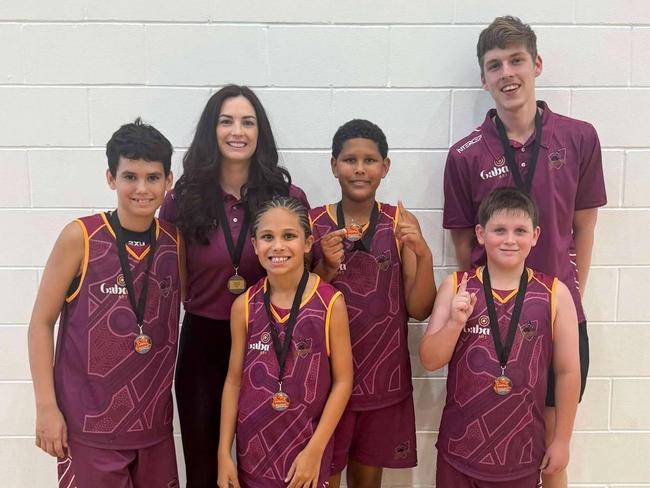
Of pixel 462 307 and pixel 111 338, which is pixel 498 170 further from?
pixel 111 338

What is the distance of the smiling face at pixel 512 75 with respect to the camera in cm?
199

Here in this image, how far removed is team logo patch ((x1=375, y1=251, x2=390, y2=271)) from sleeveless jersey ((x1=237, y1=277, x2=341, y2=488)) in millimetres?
252

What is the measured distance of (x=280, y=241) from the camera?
173 cm

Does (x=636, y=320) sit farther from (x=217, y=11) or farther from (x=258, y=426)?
(x=217, y=11)

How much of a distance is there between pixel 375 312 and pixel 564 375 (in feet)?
2.02

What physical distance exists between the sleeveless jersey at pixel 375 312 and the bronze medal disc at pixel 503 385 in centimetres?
38

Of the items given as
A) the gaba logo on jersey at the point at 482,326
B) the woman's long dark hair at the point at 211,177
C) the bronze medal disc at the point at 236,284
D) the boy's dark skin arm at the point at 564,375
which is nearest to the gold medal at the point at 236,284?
the bronze medal disc at the point at 236,284

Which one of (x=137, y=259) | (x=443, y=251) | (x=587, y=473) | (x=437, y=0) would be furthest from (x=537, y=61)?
(x=587, y=473)

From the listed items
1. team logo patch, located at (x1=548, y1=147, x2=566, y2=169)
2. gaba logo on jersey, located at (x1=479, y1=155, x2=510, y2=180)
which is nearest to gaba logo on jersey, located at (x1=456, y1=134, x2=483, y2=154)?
gaba logo on jersey, located at (x1=479, y1=155, x2=510, y2=180)

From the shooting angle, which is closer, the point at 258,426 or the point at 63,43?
the point at 258,426

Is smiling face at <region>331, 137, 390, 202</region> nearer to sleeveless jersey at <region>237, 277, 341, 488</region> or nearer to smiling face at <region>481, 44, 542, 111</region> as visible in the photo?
sleeveless jersey at <region>237, 277, 341, 488</region>

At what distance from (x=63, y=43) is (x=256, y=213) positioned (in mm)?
1136

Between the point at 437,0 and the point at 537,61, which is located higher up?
the point at 437,0

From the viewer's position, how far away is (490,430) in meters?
1.71
